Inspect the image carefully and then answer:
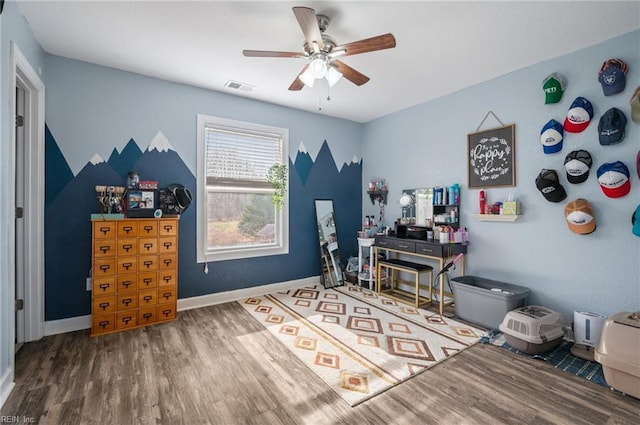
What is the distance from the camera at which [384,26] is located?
232 cm

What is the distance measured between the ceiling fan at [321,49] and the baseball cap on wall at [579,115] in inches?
74.9

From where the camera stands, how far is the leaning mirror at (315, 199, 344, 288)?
443 centimetres

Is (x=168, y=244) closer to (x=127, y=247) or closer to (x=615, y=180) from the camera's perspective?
(x=127, y=247)

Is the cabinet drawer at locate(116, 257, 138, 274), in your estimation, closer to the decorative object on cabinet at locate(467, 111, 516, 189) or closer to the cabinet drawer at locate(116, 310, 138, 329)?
the cabinet drawer at locate(116, 310, 138, 329)

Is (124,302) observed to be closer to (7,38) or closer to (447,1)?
(7,38)

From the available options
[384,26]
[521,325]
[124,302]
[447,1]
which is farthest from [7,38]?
[521,325]

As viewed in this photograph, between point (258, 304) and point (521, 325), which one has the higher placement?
point (521, 325)

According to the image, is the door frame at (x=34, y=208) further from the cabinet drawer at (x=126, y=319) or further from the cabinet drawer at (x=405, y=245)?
the cabinet drawer at (x=405, y=245)

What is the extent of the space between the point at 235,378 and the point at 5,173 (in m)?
2.08

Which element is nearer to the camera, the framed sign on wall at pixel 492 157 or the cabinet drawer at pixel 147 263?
the cabinet drawer at pixel 147 263

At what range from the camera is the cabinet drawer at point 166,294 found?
3041 mm

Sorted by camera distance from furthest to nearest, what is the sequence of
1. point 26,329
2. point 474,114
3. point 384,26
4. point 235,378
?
point 474,114
point 26,329
point 384,26
point 235,378

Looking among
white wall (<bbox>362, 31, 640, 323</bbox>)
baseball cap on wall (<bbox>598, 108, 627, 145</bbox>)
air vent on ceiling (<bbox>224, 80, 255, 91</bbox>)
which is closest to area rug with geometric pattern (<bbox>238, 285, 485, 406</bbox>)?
white wall (<bbox>362, 31, 640, 323</bbox>)

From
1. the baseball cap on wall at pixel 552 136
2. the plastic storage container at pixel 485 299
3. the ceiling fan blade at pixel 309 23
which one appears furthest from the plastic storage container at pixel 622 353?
the ceiling fan blade at pixel 309 23
